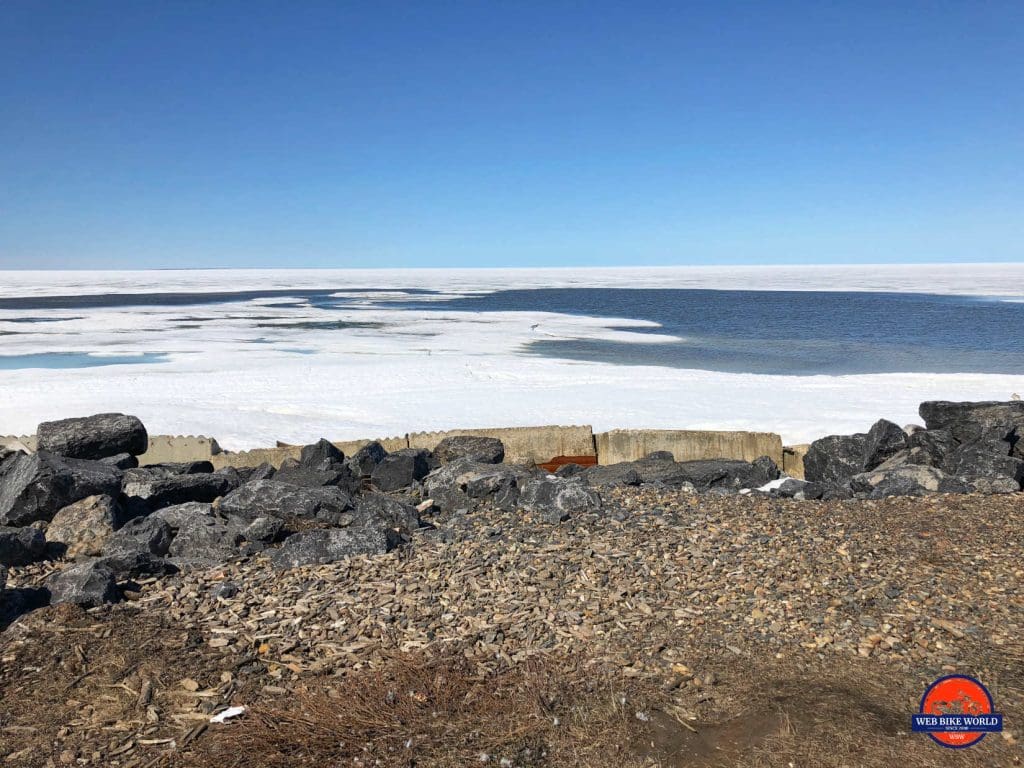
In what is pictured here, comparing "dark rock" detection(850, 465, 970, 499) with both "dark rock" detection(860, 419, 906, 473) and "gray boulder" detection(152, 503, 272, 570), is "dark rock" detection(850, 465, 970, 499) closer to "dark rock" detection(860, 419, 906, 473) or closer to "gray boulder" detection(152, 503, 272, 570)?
"dark rock" detection(860, 419, 906, 473)

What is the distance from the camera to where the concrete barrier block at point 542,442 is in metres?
10.0

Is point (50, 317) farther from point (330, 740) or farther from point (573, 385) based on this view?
point (330, 740)

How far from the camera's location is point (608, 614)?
4.68 meters

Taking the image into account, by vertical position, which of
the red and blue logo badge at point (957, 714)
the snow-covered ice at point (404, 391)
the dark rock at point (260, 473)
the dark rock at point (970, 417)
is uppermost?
the dark rock at point (970, 417)

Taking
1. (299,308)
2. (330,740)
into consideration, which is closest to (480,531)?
(330,740)

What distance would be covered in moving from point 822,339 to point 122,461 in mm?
24692

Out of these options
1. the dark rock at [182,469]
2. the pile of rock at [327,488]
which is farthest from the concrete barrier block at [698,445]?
the dark rock at [182,469]

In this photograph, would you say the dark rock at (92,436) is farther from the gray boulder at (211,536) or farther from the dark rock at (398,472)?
the dark rock at (398,472)

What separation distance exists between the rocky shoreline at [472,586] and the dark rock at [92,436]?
1.22 meters

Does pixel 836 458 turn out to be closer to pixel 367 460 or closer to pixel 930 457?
pixel 930 457

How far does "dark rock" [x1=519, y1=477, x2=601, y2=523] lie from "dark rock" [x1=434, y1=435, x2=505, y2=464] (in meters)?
2.38

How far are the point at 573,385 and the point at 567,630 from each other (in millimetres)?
12217

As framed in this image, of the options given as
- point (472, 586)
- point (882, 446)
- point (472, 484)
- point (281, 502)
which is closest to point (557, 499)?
point (472, 484)

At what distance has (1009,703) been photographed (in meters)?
3.70
